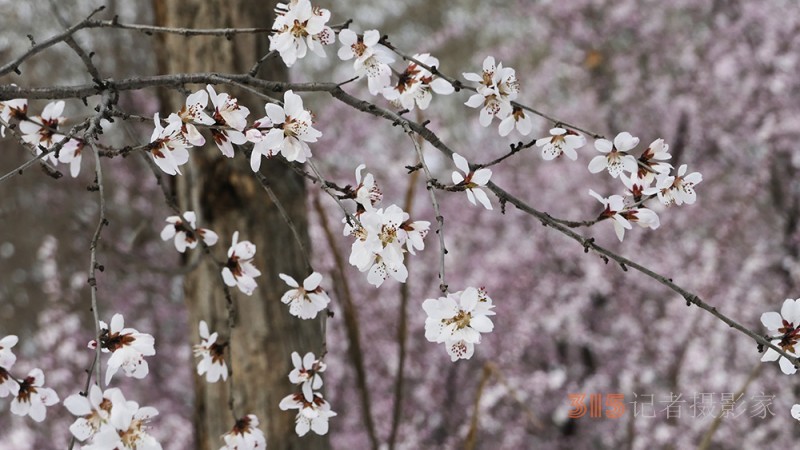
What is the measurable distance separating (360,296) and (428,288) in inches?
24.8

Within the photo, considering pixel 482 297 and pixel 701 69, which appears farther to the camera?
pixel 701 69

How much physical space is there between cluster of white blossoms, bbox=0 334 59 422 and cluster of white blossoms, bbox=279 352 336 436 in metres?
0.38

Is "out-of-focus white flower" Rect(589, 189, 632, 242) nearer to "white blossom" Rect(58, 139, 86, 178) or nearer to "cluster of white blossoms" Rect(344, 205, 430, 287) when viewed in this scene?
"cluster of white blossoms" Rect(344, 205, 430, 287)

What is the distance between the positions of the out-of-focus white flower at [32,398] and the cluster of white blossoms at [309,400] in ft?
1.25

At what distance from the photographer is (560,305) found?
242 inches

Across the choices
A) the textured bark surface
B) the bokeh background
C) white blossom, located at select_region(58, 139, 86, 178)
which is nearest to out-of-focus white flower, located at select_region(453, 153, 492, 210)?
white blossom, located at select_region(58, 139, 86, 178)

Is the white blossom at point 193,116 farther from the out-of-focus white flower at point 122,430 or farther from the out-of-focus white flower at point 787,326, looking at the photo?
the out-of-focus white flower at point 787,326

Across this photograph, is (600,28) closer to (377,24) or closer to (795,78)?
(795,78)

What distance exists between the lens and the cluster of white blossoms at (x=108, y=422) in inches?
35.4

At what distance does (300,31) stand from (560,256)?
5.23 meters

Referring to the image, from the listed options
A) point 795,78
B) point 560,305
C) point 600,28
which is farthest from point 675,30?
point 560,305

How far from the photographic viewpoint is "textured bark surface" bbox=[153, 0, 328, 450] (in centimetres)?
245

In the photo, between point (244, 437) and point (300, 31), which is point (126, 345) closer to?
point (244, 437)

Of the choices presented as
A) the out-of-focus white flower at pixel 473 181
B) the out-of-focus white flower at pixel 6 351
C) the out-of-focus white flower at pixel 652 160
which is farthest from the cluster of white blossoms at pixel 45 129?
the out-of-focus white flower at pixel 652 160
